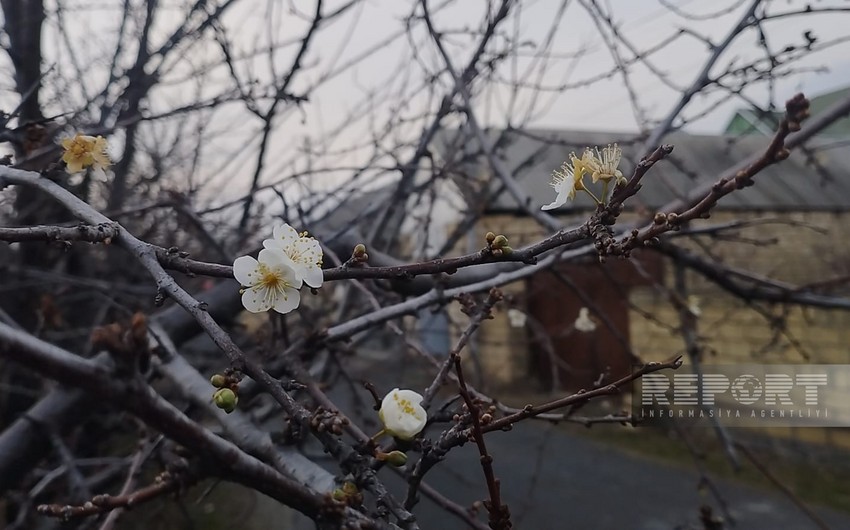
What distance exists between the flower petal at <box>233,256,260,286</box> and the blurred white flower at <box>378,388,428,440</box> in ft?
0.66

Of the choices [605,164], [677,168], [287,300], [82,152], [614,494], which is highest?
[677,168]

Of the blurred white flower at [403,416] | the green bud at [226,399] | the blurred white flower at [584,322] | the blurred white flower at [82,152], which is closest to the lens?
the green bud at [226,399]

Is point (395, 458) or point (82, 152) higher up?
point (82, 152)

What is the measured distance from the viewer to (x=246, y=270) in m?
0.70

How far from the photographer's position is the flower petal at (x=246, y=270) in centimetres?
68

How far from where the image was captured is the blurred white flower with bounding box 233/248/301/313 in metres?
0.70

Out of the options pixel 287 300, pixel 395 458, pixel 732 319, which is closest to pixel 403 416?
pixel 395 458

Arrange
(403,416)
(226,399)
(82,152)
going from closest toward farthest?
1. (226,399)
2. (403,416)
3. (82,152)

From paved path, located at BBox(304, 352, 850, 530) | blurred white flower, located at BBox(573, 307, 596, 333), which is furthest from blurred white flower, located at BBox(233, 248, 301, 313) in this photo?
paved path, located at BBox(304, 352, 850, 530)

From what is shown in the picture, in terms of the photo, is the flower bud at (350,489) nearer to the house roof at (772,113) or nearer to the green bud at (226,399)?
the green bud at (226,399)

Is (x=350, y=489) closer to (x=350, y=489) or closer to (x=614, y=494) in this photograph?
(x=350, y=489)

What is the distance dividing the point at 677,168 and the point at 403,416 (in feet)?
6.81
